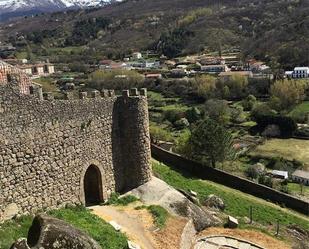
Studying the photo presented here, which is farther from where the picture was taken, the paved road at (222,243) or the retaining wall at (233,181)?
the retaining wall at (233,181)

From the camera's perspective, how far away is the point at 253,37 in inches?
6969

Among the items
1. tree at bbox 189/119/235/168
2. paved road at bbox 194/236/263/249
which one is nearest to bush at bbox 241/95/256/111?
tree at bbox 189/119/235/168

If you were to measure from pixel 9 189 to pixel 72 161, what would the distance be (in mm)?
3464

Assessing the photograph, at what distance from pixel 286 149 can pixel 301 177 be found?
51.1ft

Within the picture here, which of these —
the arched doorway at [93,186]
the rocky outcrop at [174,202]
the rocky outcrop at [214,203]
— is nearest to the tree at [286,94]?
the rocky outcrop at [214,203]

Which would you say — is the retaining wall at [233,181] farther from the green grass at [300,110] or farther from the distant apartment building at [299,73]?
the distant apartment building at [299,73]

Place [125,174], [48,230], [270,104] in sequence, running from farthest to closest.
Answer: [270,104] < [125,174] < [48,230]

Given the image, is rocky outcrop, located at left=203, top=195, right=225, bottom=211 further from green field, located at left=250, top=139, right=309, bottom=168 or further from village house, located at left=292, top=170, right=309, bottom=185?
green field, located at left=250, top=139, right=309, bottom=168

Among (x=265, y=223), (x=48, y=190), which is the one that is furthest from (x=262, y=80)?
(x=48, y=190)

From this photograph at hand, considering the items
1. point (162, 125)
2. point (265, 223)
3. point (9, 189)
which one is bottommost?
point (162, 125)

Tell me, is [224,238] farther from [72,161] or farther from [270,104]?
[270,104]

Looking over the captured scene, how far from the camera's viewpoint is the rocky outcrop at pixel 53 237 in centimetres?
1332

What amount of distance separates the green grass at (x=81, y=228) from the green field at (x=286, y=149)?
2074 inches

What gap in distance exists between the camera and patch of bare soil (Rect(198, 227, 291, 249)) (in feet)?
67.5
